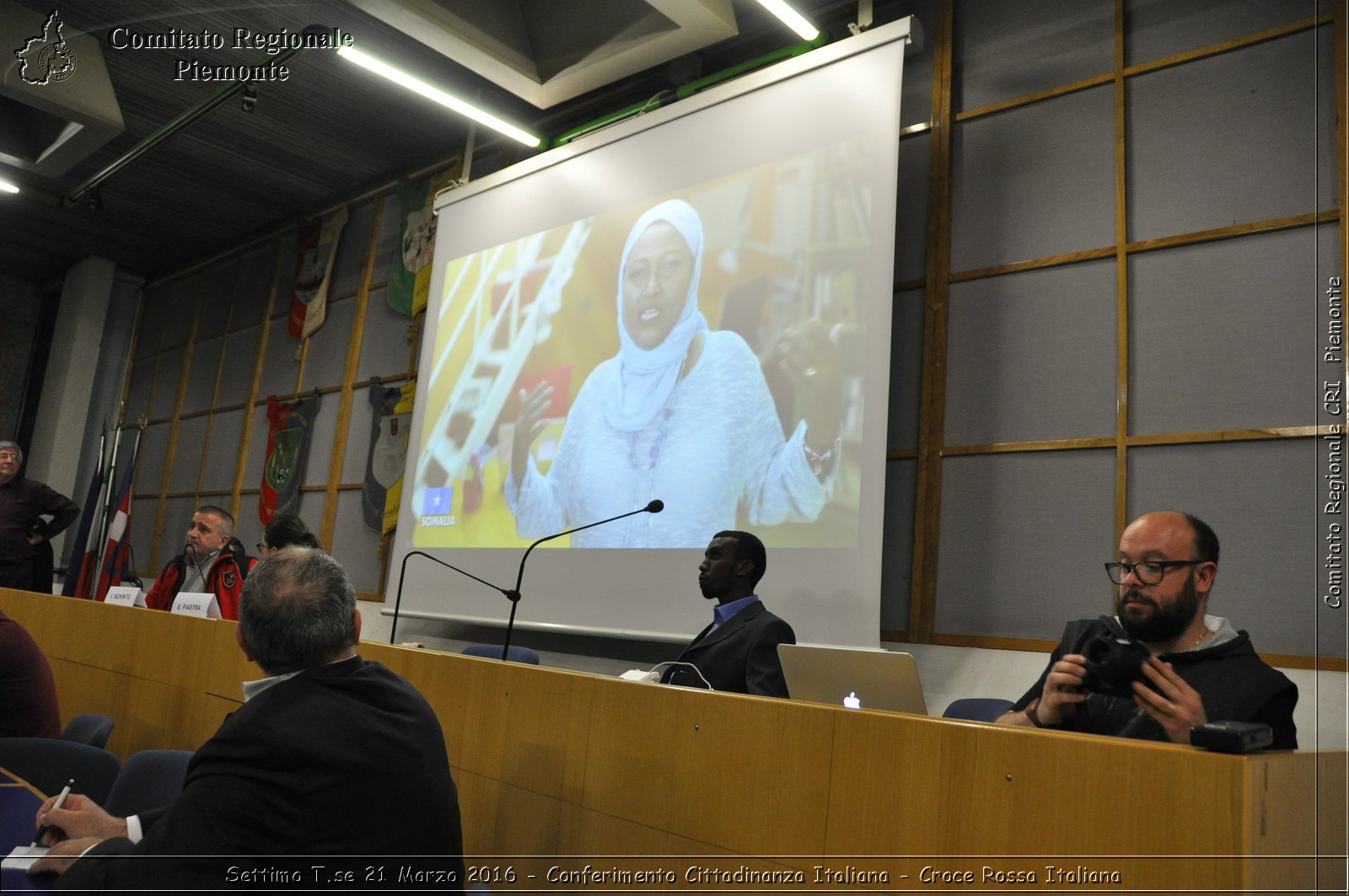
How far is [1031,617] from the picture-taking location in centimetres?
356

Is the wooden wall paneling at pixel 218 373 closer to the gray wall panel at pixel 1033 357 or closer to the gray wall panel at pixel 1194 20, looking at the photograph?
the gray wall panel at pixel 1033 357

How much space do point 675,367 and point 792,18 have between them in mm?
1555

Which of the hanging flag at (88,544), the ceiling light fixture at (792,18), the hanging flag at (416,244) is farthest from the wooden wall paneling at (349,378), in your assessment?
the ceiling light fixture at (792,18)

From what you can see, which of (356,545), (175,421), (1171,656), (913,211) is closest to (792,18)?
(913,211)

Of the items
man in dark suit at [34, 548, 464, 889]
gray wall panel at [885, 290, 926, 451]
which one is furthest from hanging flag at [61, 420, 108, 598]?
man in dark suit at [34, 548, 464, 889]

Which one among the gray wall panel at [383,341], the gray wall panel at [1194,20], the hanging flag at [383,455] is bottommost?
the hanging flag at [383,455]

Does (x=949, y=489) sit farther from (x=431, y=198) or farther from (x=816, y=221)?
(x=431, y=198)

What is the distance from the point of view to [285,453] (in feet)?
24.1

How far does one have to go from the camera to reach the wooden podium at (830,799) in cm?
127

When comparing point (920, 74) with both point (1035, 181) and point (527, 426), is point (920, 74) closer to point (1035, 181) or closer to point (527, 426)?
point (1035, 181)

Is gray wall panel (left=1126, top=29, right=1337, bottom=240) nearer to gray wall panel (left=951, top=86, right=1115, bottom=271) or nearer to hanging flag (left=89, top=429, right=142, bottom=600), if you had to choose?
gray wall panel (left=951, top=86, right=1115, bottom=271)

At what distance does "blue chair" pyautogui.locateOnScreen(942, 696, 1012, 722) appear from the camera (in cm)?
305

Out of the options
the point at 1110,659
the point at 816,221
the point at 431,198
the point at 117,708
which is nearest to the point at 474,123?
the point at 431,198

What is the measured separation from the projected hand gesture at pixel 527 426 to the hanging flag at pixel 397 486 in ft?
4.47
